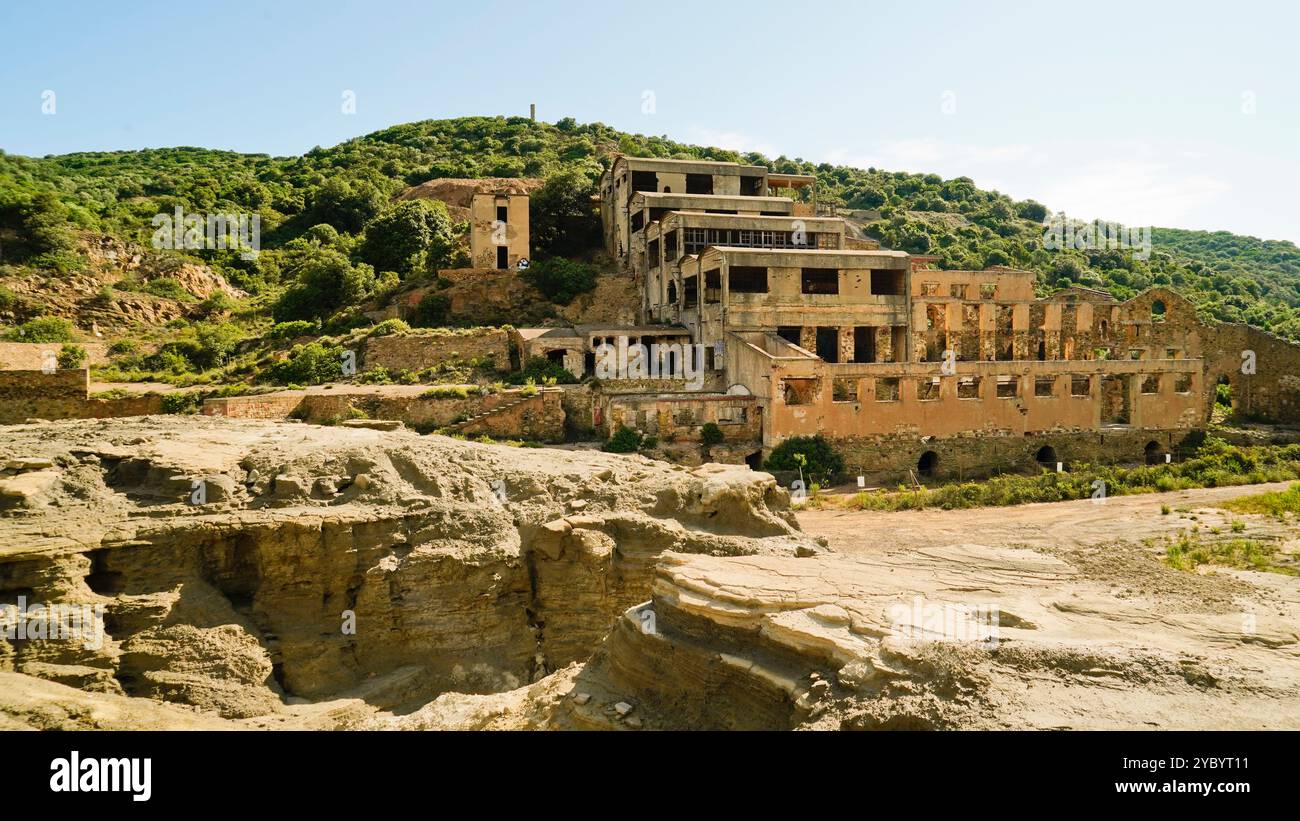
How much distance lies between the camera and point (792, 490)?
26.3 m

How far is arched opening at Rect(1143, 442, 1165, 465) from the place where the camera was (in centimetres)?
3269

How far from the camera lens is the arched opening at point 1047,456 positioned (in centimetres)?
3136

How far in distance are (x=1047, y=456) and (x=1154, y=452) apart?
17.4 feet

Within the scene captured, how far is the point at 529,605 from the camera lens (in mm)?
13156

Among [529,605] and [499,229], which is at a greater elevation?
[499,229]

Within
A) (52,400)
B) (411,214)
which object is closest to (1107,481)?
(52,400)

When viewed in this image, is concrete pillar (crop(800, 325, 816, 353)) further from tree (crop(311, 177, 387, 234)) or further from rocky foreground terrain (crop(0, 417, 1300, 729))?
tree (crop(311, 177, 387, 234))

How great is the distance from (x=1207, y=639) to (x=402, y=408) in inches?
1003

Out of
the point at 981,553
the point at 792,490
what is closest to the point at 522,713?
the point at 981,553

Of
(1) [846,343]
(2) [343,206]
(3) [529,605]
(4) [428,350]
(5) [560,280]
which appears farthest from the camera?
(2) [343,206]

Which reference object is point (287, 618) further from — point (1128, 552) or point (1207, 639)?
point (1128, 552)

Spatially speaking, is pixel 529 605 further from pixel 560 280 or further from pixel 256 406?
pixel 560 280

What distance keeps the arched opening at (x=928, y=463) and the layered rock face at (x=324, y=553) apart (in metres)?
17.1

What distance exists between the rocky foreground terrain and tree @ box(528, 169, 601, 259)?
33.1 metres
